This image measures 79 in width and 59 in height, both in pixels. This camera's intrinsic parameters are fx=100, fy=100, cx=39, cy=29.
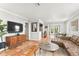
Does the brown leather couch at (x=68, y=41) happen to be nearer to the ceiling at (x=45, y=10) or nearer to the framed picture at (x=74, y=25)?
the framed picture at (x=74, y=25)

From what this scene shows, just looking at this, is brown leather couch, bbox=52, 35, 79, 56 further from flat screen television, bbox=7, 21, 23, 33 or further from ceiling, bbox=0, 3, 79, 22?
flat screen television, bbox=7, 21, 23, 33

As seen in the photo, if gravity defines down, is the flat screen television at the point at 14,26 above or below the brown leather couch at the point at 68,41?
above

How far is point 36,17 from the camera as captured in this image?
2.92m

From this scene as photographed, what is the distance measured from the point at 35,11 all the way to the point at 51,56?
1.31 meters

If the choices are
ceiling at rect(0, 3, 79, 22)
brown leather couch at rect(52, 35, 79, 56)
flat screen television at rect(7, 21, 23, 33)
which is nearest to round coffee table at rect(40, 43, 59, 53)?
brown leather couch at rect(52, 35, 79, 56)

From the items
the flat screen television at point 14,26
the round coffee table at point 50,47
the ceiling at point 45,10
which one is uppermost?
the ceiling at point 45,10

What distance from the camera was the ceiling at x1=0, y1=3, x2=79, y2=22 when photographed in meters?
2.41

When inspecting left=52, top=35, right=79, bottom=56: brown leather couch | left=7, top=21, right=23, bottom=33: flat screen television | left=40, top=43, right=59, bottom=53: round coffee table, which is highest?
left=7, top=21, right=23, bottom=33: flat screen television

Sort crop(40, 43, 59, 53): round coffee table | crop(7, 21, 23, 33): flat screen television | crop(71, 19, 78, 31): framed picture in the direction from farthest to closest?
crop(7, 21, 23, 33): flat screen television < crop(71, 19, 78, 31): framed picture < crop(40, 43, 59, 53): round coffee table

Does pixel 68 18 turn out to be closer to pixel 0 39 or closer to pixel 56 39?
pixel 56 39

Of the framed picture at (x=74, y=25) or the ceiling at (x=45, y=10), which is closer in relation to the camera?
the ceiling at (x=45, y=10)

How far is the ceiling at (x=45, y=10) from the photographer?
2412mm

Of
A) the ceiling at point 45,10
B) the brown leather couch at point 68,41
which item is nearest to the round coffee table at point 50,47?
the brown leather couch at point 68,41

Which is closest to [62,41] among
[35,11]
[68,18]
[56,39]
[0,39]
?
[56,39]
